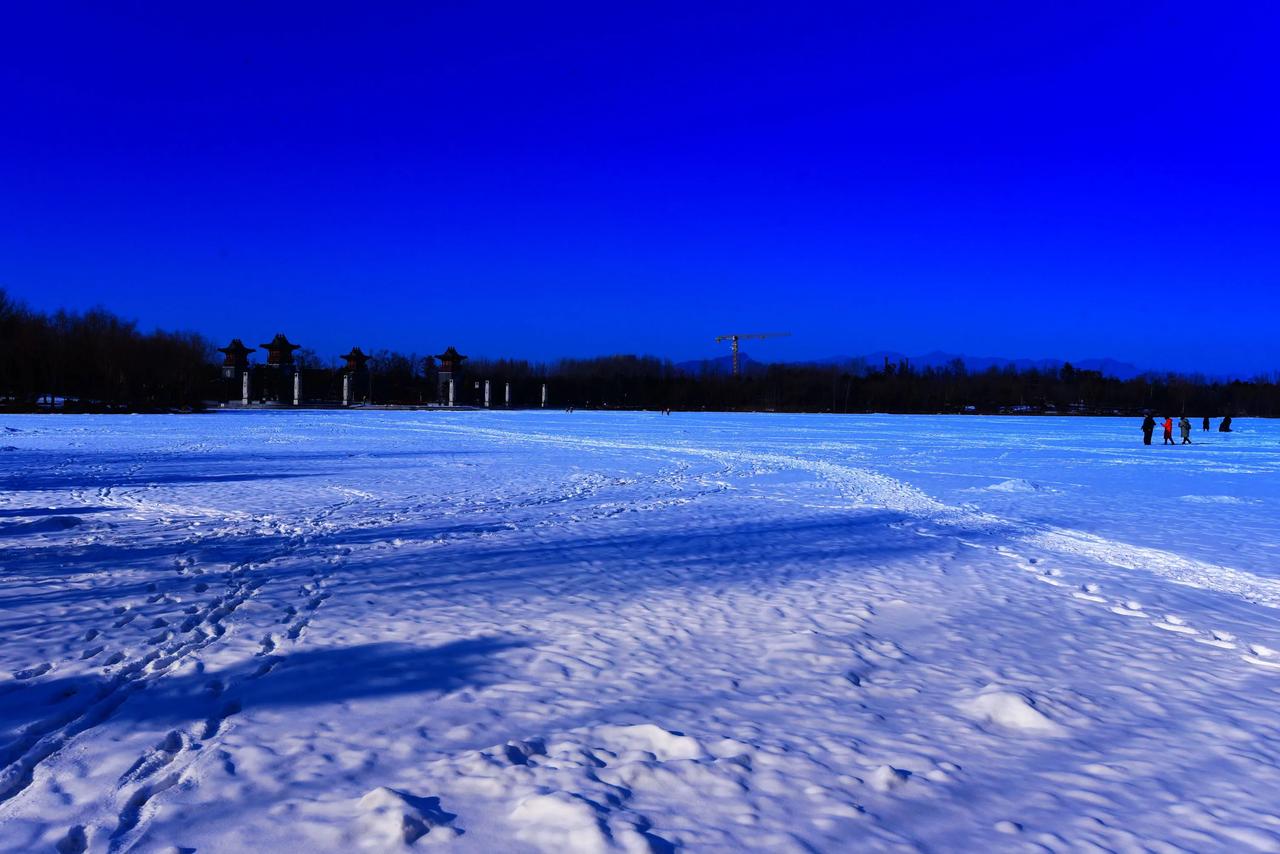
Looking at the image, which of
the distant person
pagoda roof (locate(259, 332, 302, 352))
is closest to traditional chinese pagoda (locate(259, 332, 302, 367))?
pagoda roof (locate(259, 332, 302, 352))

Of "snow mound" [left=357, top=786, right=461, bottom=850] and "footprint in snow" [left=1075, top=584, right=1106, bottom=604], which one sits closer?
"snow mound" [left=357, top=786, right=461, bottom=850]

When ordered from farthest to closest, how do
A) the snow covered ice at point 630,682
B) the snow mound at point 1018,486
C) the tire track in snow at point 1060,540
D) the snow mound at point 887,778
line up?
1. the snow mound at point 1018,486
2. the tire track in snow at point 1060,540
3. the snow mound at point 887,778
4. the snow covered ice at point 630,682

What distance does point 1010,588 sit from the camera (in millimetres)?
7762

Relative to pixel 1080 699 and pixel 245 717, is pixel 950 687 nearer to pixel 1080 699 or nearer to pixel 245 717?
pixel 1080 699

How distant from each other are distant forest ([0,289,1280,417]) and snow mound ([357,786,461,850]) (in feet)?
230

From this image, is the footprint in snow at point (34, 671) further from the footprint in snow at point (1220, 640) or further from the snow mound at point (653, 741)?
the footprint in snow at point (1220, 640)

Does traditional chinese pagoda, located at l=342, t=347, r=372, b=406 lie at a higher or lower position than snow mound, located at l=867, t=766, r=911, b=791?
higher

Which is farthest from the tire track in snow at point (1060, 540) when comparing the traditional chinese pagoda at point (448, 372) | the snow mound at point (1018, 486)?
the traditional chinese pagoda at point (448, 372)

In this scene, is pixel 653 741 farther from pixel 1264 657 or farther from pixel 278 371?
pixel 278 371

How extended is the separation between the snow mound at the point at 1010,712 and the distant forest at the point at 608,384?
232 feet

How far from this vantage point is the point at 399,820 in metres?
3.38

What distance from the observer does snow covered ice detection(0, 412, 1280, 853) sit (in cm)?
349

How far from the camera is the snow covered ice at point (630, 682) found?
11.5ft

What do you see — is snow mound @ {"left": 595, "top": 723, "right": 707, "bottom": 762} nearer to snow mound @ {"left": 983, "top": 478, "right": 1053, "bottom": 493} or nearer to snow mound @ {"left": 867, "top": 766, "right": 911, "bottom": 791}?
snow mound @ {"left": 867, "top": 766, "right": 911, "bottom": 791}
